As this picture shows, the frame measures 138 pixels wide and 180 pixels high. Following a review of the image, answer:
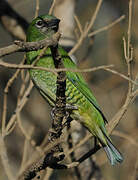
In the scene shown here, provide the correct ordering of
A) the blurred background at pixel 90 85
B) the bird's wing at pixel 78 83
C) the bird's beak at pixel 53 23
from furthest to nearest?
the blurred background at pixel 90 85
the bird's wing at pixel 78 83
the bird's beak at pixel 53 23

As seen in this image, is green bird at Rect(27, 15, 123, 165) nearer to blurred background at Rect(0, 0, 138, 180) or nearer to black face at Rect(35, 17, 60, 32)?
black face at Rect(35, 17, 60, 32)

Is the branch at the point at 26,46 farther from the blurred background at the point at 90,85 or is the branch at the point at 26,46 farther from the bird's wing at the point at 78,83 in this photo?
the blurred background at the point at 90,85

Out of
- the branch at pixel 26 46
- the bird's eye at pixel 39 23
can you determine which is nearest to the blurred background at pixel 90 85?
the bird's eye at pixel 39 23

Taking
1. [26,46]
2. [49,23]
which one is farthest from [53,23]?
[26,46]

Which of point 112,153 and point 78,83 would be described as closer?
point 112,153

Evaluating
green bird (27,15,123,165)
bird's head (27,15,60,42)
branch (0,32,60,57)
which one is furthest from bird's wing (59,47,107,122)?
branch (0,32,60,57)

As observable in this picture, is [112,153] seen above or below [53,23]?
below

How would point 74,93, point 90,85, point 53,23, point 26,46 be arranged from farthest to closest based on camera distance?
point 90,85
point 74,93
point 53,23
point 26,46

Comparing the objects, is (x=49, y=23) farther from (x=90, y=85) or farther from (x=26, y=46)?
(x=90, y=85)

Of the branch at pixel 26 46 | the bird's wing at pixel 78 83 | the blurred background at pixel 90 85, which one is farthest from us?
the blurred background at pixel 90 85
